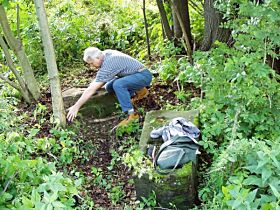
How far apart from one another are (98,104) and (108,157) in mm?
940

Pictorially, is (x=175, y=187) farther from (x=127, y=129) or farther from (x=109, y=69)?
(x=109, y=69)

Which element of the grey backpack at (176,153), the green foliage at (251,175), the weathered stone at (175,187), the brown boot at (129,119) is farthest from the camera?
the brown boot at (129,119)

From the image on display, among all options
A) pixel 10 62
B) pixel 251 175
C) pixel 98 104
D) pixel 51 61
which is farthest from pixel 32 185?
pixel 10 62

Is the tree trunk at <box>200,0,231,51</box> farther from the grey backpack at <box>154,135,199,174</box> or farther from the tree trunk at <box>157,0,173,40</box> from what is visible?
the grey backpack at <box>154,135,199,174</box>

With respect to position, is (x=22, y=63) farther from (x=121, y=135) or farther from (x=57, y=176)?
(x=57, y=176)

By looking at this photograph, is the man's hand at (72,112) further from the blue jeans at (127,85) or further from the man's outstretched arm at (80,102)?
the blue jeans at (127,85)

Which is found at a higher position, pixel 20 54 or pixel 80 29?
pixel 20 54

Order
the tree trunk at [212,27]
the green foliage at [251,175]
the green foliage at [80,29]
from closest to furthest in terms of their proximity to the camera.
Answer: the green foliage at [251,175]
the tree trunk at [212,27]
the green foliage at [80,29]

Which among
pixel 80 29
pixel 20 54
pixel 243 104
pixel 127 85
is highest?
pixel 20 54

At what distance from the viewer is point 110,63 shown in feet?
16.9

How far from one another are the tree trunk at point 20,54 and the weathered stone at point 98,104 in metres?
0.51

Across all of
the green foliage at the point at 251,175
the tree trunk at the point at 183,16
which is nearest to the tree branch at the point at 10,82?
the tree trunk at the point at 183,16

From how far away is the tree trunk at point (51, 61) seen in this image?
15.0ft

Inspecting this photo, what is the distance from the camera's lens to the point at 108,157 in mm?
4766
